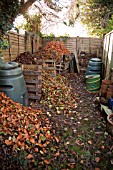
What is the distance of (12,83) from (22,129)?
1.07m

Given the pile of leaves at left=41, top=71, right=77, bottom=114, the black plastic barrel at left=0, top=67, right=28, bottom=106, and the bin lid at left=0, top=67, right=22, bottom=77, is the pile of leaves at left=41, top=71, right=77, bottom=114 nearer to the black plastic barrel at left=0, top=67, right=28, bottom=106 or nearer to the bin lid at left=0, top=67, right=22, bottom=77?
the black plastic barrel at left=0, top=67, right=28, bottom=106

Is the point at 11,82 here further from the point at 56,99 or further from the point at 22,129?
the point at 56,99

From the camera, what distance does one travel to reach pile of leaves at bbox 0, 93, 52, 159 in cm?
228

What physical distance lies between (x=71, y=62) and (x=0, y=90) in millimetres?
5833

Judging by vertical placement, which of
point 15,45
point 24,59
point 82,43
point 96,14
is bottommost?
point 24,59

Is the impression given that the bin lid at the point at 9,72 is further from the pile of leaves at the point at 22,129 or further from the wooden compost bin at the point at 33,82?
the wooden compost bin at the point at 33,82

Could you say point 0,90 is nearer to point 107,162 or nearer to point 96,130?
point 96,130

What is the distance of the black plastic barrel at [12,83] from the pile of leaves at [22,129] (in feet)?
0.70

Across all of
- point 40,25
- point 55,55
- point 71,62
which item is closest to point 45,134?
point 55,55

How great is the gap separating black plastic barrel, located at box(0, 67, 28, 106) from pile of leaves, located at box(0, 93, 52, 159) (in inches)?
8.3

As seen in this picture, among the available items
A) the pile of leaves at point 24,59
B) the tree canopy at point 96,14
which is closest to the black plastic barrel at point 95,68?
the pile of leaves at point 24,59

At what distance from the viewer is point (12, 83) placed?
315cm

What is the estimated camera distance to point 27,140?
94.6 inches

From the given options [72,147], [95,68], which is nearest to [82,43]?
[95,68]
